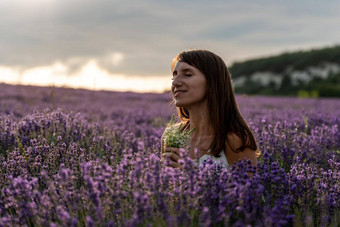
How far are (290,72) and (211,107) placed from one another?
2770 centimetres

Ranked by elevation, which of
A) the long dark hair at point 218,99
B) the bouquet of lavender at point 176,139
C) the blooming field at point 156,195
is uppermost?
the long dark hair at point 218,99

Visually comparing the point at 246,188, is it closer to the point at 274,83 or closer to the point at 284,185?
the point at 284,185

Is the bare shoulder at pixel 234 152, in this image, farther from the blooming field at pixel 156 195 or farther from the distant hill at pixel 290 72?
the distant hill at pixel 290 72

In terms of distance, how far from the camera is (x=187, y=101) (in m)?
3.31

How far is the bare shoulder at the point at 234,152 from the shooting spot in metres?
3.20

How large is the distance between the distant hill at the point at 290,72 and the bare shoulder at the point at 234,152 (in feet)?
83.4

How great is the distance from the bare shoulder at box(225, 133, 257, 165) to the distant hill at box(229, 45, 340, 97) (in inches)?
1000

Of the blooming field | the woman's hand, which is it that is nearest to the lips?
the woman's hand

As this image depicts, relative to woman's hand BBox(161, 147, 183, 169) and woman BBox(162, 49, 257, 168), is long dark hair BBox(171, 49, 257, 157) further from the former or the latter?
woman's hand BBox(161, 147, 183, 169)

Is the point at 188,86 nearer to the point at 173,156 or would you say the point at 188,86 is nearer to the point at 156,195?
the point at 173,156

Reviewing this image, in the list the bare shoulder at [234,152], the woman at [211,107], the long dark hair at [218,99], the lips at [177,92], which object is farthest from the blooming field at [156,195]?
the lips at [177,92]

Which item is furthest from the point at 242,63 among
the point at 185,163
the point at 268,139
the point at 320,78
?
the point at 185,163

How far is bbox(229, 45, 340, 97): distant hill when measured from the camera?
28516mm

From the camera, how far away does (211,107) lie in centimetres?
338
